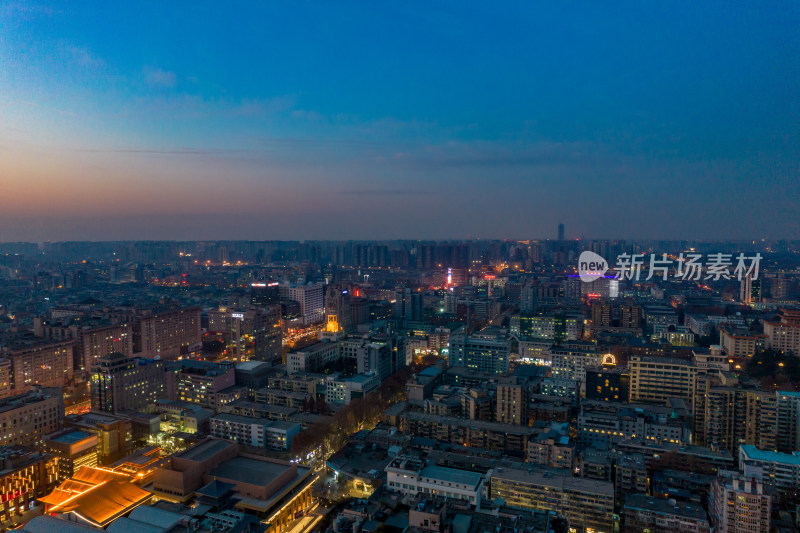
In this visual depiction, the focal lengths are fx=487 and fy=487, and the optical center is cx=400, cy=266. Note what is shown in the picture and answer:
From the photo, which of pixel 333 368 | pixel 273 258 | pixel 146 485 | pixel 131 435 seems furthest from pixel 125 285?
pixel 146 485

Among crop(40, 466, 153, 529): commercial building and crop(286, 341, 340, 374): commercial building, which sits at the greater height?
crop(286, 341, 340, 374): commercial building

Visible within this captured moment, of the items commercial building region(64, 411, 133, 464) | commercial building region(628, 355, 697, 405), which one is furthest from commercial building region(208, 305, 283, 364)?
commercial building region(628, 355, 697, 405)

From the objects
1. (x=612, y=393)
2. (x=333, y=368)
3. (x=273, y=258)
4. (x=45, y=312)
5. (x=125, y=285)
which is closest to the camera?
(x=612, y=393)

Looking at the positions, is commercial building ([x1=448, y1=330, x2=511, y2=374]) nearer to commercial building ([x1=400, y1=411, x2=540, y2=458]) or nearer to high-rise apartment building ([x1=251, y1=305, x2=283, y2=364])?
commercial building ([x1=400, y1=411, x2=540, y2=458])

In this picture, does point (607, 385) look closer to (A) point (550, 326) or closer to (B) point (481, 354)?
(B) point (481, 354)

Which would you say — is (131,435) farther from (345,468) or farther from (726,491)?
(726,491)

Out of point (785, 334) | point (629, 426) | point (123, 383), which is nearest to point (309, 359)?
point (123, 383)
